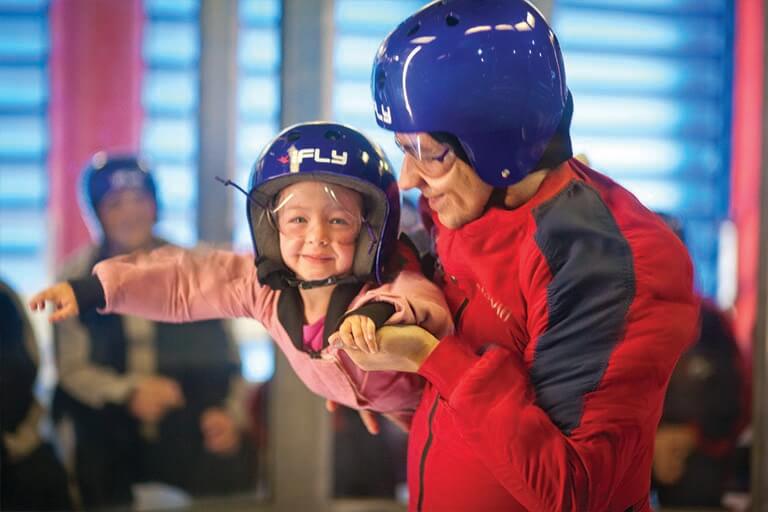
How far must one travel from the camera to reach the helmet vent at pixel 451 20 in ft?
3.37

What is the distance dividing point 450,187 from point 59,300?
1.77 feet

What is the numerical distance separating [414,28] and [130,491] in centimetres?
248

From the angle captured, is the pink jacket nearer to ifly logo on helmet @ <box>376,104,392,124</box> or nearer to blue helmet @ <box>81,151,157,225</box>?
ifly logo on helmet @ <box>376,104,392,124</box>

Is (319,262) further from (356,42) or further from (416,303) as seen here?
(356,42)

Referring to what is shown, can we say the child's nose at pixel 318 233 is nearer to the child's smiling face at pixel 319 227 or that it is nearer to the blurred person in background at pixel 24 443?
the child's smiling face at pixel 319 227

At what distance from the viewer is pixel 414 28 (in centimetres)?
105

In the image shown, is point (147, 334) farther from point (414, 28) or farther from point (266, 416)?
point (414, 28)

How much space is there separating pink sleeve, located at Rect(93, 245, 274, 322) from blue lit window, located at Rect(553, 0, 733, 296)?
0.70m

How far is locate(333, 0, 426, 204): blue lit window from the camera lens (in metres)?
2.77

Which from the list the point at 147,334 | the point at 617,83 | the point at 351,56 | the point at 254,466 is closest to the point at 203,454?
the point at 254,466

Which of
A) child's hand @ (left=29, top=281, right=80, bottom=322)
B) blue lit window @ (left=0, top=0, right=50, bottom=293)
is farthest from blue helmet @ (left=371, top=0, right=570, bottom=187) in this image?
blue lit window @ (left=0, top=0, right=50, bottom=293)

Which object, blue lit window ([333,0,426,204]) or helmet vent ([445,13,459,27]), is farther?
blue lit window ([333,0,426,204])

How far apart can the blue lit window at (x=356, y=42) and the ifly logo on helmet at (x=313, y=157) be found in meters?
1.46

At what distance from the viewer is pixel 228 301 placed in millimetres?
1297
